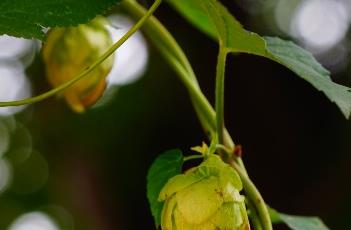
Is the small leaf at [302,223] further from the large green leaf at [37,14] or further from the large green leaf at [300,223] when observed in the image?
the large green leaf at [37,14]

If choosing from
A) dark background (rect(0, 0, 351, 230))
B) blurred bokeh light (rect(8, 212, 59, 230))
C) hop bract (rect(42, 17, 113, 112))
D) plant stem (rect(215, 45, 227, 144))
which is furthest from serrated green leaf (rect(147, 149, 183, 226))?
blurred bokeh light (rect(8, 212, 59, 230))

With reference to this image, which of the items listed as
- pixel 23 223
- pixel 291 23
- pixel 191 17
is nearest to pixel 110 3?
pixel 191 17

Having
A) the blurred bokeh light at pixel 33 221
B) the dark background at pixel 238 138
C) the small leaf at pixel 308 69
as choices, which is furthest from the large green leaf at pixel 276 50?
the blurred bokeh light at pixel 33 221

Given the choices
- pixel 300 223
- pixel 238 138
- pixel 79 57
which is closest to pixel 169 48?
pixel 79 57

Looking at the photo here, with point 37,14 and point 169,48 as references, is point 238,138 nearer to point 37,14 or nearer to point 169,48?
point 169,48

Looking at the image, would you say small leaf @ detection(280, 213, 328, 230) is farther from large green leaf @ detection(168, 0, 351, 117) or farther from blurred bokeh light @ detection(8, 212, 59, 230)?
blurred bokeh light @ detection(8, 212, 59, 230)
